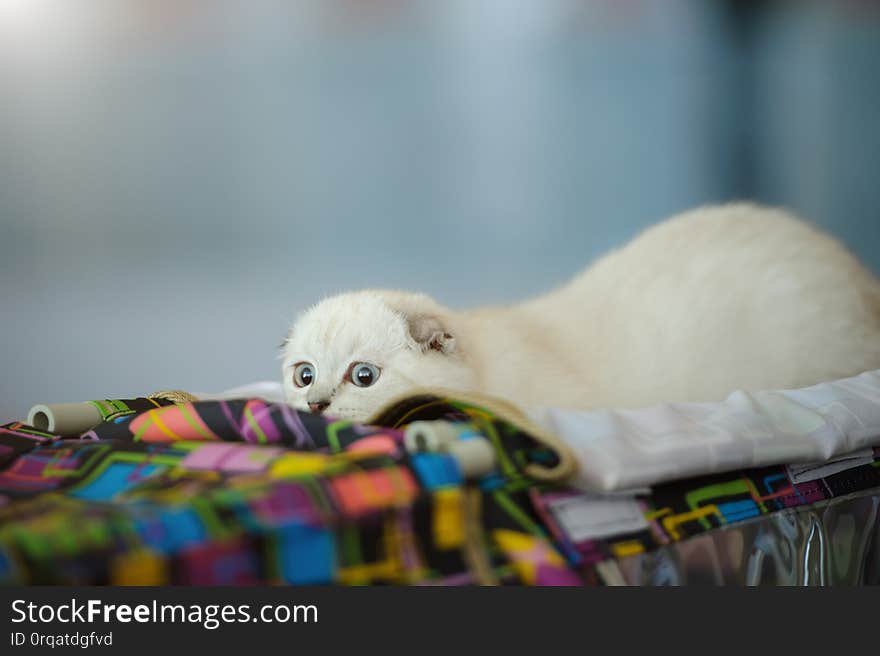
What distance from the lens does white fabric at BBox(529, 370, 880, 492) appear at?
0.85 metres

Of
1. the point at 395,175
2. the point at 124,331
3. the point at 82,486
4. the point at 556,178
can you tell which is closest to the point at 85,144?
the point at 124,331

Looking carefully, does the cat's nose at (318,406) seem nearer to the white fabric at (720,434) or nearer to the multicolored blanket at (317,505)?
the multicolored blanket at (317,505)

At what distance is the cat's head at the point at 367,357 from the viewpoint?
121 cm

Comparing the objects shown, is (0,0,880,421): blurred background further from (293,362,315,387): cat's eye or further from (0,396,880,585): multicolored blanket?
(0,396,880,585): multicolored blanket

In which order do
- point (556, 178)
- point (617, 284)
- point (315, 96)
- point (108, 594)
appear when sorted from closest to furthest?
point (108, 594) → point (617, 284) → point (315, 96) → point (556, 178)

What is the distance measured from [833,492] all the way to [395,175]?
5.59 feet

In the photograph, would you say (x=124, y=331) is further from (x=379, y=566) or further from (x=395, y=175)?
(x=379, y=566)

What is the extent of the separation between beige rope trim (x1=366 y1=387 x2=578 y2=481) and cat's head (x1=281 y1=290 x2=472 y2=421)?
0.24m

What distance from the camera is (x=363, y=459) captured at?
71cm

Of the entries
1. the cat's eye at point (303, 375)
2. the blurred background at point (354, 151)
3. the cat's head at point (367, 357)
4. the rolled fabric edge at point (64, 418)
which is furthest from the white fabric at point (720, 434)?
the blurred background at point (354, 151)

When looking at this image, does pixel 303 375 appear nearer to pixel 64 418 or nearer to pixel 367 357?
pixel 367 357

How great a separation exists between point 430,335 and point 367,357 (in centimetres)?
11

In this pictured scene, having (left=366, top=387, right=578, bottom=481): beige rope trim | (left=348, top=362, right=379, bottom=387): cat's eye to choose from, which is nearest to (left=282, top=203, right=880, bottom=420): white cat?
(left=348, top=362, right=379, bottom=387): cat's eye

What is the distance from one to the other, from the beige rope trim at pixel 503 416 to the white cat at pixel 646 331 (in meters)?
0.29
